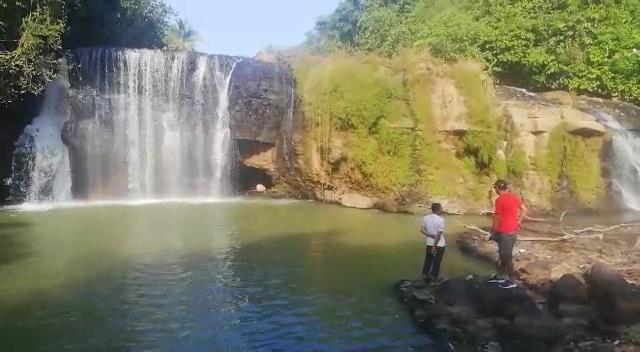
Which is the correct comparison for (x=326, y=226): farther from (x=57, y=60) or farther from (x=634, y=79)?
(x=634, y=79)

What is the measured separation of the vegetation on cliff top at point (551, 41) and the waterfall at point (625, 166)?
18.9 ft

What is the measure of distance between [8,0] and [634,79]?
25.2m

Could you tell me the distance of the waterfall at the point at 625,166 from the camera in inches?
875

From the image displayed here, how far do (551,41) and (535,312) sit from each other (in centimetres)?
2134

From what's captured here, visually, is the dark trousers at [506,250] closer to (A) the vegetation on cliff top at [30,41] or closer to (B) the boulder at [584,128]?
(B) the boulder at [584,128]

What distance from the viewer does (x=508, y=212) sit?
11203mm

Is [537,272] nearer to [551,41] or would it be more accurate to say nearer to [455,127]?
[455,127]

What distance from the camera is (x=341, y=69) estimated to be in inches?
906

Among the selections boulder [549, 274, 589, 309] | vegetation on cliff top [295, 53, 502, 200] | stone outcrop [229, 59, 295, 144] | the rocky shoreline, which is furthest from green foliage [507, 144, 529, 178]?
boulder [549, 274, 589, 309]

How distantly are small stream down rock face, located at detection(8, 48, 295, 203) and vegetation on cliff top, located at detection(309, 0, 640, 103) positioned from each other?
705 centimetres

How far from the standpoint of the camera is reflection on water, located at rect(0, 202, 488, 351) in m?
9.02

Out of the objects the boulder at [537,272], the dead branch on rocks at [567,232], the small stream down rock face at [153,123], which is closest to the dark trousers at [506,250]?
the boulder at [537,272]

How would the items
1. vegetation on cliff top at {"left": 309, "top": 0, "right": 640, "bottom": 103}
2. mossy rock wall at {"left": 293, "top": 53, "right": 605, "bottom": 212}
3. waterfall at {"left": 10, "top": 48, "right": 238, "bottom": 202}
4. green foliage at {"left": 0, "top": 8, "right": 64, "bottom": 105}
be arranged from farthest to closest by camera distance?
vegetation on cliff top at {"left": 309, "top": 0, "right": 640, "bottom": 103}
waterfall at {"left": 10, "top": 48, "right": 238, "bottom": 202}
mossy rock wall at {"left": 293, "top": 53, "right": 605, "bottom": 212}
green foliage at {"left": 0, "top": 8, "right": 64, "bottom": 105}

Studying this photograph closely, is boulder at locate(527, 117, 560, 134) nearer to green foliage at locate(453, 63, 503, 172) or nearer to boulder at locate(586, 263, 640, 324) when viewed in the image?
green foliage at locate(453, 63, 503, 172)
